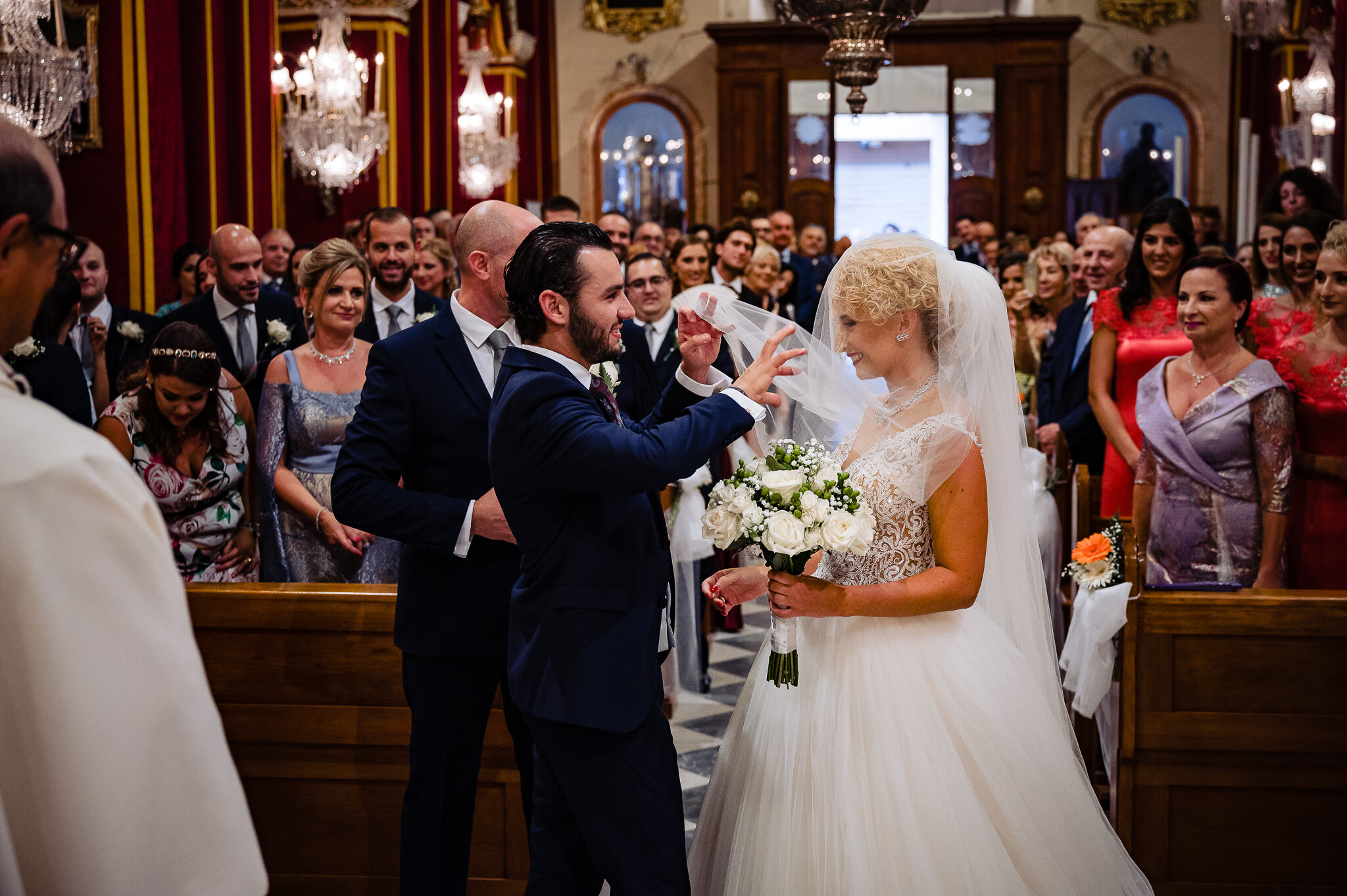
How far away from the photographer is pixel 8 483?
1.17 m

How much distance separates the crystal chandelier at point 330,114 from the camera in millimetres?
7699

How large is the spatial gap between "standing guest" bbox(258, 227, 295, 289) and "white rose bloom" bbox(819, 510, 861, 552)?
5596 mm

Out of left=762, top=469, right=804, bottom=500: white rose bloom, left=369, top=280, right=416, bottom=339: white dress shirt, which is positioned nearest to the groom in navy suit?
left=762, top=469, right=804, bottom=500: white rose bloom

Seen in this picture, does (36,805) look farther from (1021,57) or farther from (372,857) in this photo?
(1021,57)

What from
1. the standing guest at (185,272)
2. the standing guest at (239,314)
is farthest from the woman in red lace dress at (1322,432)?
the standing guest at (185,272)

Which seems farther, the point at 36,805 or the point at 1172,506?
the point at 1172,506

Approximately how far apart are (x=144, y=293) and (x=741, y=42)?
11667 millimetres

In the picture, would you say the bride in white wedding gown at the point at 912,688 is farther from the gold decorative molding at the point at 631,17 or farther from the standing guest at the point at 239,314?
the gold decorative molding at the point at 631,17

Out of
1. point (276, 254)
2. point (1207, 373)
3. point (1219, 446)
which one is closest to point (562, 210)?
point (276, 254)

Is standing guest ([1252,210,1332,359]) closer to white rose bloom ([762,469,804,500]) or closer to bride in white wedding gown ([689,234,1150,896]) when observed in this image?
bride in white wedding gown ([689,234,1150,896])

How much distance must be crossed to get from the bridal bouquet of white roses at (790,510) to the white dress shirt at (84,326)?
3787 mm

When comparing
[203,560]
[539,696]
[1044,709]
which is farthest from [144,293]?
[1044,709]

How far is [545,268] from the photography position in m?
2.17

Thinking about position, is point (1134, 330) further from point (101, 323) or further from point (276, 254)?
point (276, 254)
